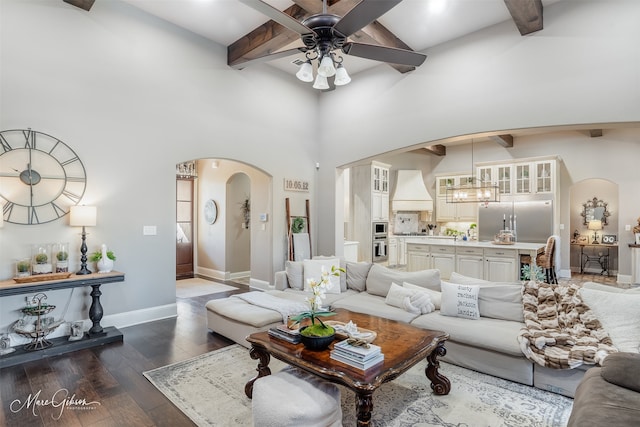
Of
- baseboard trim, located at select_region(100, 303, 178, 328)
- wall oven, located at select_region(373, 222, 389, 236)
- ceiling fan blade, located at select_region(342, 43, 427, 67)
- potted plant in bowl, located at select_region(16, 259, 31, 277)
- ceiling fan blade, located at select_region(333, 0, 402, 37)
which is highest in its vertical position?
ceiling fan blade, located at select_region(342, 43, 427, 67)

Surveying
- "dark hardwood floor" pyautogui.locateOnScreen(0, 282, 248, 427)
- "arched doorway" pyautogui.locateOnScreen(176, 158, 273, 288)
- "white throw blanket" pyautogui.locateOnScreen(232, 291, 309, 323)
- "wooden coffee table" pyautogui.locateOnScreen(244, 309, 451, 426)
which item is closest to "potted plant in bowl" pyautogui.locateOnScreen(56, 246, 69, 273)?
"dark hardwood floor" pyautogui.locateOnScreen(0, 282, 248, 427)

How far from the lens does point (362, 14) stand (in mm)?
2502

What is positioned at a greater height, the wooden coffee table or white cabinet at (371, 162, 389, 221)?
white cabinet at (371, 162, 389, 221)

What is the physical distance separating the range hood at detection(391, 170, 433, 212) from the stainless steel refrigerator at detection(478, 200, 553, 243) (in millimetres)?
1653

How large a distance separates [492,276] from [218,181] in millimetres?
6073

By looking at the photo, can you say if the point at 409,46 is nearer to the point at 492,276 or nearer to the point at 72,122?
the point at 492,276

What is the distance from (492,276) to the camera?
6184 mm

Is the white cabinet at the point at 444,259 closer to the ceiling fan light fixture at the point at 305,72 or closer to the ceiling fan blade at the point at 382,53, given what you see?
the ceiling fan blade at the point at 382,53

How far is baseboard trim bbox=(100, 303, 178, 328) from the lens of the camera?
169 inches

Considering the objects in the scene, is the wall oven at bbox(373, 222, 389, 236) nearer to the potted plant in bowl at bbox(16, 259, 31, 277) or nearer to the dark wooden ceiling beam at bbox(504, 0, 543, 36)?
the dark wooden ceiling beam at bbox(504, 0, 543, 36)

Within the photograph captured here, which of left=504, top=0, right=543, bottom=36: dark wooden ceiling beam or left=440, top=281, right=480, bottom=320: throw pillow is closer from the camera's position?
left=440, top=281, right=480, bottom=320: throw pillow

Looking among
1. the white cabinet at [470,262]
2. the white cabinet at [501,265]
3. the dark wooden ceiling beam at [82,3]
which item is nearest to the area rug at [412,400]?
the white cabinet at [501,265]

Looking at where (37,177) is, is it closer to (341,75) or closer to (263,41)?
(263,41)

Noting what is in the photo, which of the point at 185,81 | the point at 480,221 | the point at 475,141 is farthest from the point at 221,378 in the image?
the point at 475,141
